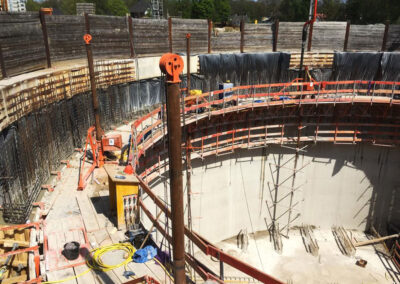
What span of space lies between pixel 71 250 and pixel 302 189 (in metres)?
17.0

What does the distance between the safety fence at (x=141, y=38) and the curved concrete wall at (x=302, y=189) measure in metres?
9.53

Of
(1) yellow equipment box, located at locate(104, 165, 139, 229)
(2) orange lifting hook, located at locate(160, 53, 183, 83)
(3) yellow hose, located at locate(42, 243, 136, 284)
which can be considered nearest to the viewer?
(2) orange lifting hook, located at locate(160, 53, 183, 83)

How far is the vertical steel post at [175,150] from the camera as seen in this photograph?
20.3 feet

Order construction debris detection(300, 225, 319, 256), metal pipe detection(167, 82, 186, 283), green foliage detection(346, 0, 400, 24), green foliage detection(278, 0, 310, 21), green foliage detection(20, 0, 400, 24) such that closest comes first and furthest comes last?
metal pipe detection(167, 82, 186, 283)
construction debris detection(300, 225, 319, 256)
green foliage detection(346, 0, 400, 24)
green foliage detection(20, 0, 400, 24)
green foliage detection(278, 0, 310, 21)

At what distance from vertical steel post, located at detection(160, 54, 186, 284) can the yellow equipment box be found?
352 cm

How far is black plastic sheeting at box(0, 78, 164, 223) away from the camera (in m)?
11.2

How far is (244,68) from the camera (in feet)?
81.9

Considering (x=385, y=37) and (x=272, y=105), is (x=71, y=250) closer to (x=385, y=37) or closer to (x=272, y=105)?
(x=272, y=105)

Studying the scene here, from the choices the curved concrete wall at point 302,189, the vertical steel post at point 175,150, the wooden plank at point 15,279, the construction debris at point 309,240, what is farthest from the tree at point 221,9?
the vertical steel post at point 175,150

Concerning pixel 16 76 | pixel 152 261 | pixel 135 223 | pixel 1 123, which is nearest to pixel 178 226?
pixel 152 261

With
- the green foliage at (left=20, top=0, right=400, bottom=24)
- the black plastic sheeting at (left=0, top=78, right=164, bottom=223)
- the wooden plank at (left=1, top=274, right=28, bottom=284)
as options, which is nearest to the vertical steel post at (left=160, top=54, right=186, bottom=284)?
the black plastic sheeting at (left=0, top=78, right=164, bottom=223)

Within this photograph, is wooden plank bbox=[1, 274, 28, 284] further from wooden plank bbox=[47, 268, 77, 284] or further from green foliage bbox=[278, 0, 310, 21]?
green foliage bbox=[278, 0, 310, 21]

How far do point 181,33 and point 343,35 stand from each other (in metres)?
13.1

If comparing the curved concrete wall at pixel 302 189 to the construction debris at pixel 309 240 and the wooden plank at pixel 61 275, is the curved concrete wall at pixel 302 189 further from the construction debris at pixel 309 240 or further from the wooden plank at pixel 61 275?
the wooden plank at pixel 61 275
